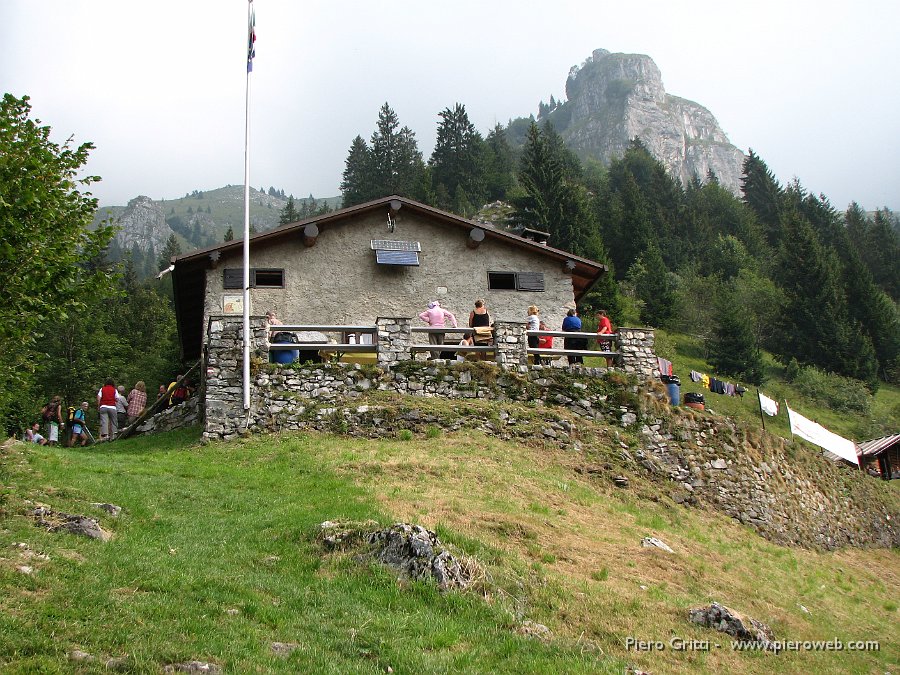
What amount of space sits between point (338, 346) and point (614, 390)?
22.2 ft

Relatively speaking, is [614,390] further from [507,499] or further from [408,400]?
[507,499]

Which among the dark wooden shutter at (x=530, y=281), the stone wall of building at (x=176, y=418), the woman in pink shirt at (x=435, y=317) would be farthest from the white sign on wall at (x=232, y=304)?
the dark wooden shutter at (x=530, y=281)

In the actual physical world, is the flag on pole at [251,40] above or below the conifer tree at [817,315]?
above

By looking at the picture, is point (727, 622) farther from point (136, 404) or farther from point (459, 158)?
point (459, 158)

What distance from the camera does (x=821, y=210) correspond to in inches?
3189

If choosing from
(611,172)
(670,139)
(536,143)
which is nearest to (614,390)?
(536,143)

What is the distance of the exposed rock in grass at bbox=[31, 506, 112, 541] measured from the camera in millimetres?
9461

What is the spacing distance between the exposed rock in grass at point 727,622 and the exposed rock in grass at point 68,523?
7.36 metres

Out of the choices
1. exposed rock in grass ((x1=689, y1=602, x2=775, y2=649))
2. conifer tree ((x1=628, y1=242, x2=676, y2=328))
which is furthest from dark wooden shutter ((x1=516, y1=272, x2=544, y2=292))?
conifer tree ((x1=628, y1=242, x2=676, y2=328))

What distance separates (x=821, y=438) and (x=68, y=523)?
2163cm

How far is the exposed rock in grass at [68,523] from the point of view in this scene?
9461 millimetres

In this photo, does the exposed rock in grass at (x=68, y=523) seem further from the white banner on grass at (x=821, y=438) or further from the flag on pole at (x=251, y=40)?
the white banner on grass at (x=821, y=438)

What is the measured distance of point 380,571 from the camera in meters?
9.10

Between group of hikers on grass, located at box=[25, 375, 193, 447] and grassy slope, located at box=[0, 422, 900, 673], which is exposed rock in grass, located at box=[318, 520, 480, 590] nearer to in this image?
grassy slope, located at box=[0, 422, 900, 673]
